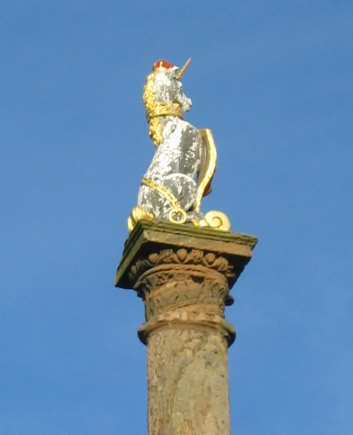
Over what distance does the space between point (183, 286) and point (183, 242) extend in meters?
0.50

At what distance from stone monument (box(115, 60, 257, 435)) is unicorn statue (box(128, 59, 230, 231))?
→ 0.04ft

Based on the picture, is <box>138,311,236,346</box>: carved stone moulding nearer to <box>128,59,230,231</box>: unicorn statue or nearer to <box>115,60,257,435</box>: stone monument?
<box>115,60,257,435</box>: stone monument

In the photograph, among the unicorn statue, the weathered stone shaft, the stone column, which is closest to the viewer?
the weathered stone shaft

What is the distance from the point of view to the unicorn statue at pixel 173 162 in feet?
55.9

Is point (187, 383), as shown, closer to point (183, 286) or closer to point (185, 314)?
point (185, 314)

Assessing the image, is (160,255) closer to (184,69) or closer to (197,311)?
(197,311)

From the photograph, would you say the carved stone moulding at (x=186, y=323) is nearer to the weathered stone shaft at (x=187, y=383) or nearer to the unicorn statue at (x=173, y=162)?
the weathered stone shaft at (x=187, y=383)

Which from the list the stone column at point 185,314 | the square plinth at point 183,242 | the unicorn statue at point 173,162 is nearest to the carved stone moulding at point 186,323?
the stone column at point 185,314

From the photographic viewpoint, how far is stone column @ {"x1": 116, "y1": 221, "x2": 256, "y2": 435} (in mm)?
15641

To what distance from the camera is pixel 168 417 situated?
15523mm

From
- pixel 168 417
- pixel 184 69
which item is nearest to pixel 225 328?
pixel 168 417

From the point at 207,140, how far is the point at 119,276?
7.53 feet

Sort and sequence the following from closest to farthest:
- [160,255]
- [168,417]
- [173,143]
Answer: [168,417]
[160,255]
[173,143]

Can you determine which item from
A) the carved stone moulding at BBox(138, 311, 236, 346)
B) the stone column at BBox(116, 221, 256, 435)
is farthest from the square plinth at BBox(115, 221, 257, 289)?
the carved stone moulding at BBox(138, 311, 236, 346)
